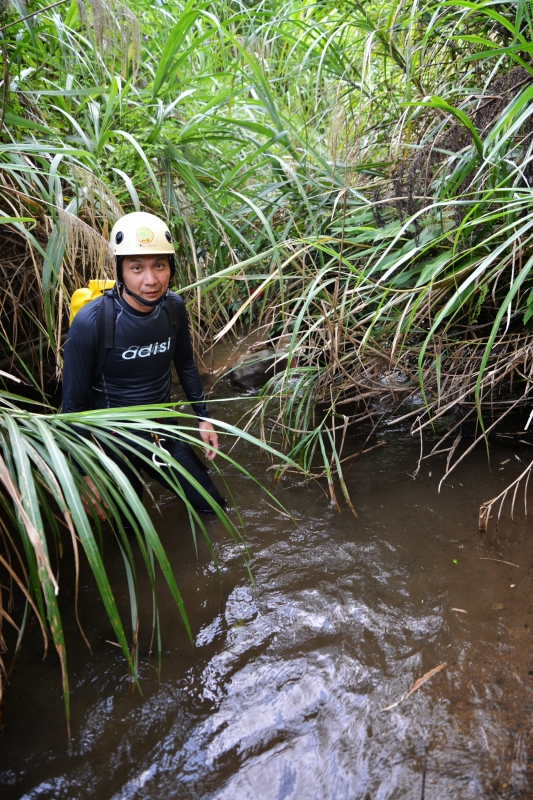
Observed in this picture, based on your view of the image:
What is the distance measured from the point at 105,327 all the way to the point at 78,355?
0.52 ft

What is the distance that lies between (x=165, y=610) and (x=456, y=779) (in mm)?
1141

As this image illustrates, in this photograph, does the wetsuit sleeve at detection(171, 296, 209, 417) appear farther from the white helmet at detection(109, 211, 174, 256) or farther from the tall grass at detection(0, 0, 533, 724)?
the white helmet at detection(109, 211, 174, 256)

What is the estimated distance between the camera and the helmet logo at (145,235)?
7.75ft

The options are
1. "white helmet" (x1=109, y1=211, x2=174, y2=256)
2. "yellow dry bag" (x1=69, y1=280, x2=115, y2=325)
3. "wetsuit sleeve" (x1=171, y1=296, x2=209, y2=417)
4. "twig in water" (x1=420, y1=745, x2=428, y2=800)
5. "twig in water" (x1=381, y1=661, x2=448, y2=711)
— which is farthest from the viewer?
"wetsuit sleeve" (x1=171, y1=296, x2=209, y2=417)

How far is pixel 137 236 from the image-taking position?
2.36 m

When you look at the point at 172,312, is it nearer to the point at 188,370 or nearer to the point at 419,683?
the point at 188,370

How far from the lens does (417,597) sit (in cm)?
215

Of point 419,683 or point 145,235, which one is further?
point 145,235

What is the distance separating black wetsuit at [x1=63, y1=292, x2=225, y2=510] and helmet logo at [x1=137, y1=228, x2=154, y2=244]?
0.90 feet

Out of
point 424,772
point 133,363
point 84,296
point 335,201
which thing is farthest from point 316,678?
point 335,201

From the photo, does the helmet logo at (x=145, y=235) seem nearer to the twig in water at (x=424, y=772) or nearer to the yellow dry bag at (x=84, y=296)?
the yellow dry bag at (x=84, y=296)

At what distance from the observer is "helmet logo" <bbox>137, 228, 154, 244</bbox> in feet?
7.75

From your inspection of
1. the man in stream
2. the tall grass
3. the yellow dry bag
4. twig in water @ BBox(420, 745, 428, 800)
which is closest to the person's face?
the man in stream

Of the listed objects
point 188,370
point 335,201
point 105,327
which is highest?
point 335,201
